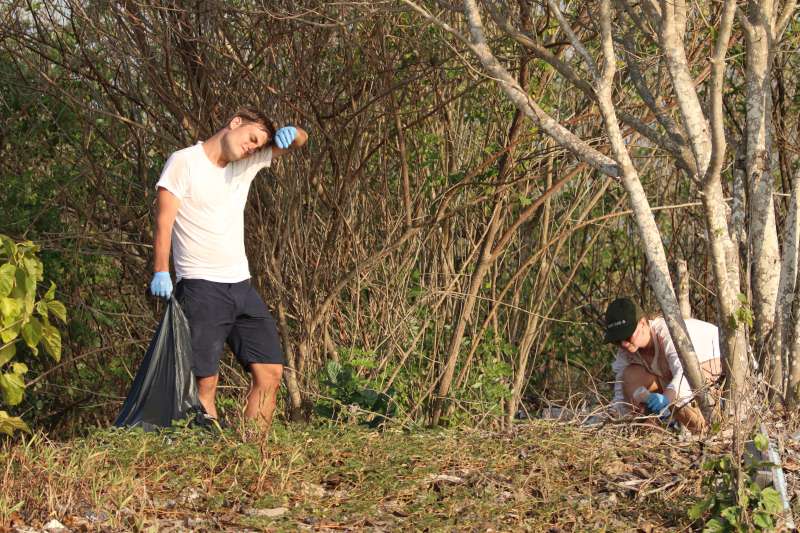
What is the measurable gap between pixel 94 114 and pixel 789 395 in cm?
458

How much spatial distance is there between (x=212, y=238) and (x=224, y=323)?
0.40 m

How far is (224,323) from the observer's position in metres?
4.96

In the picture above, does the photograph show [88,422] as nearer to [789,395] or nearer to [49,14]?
[49,14]

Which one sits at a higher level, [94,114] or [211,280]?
[94,114]

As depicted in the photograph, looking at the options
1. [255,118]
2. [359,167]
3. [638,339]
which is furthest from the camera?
[359,167]

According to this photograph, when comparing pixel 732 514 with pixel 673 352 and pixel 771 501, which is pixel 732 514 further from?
pixel 673 352

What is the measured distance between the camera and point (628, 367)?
572 cm

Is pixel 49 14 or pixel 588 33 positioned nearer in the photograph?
pixel 588 33

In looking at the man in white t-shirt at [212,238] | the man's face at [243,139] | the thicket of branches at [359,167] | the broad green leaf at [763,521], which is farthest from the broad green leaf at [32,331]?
the broad green leaf at [763,521]

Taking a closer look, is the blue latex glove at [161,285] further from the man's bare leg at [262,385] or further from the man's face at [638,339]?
the man's face at [638,339]

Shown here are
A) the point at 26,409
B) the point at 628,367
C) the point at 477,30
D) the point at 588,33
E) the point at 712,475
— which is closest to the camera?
the point at 712,475

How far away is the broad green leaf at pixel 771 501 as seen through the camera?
11.4ft

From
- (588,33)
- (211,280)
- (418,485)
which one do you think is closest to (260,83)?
(211,280)

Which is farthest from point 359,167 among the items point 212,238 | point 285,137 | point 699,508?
point 699,508
